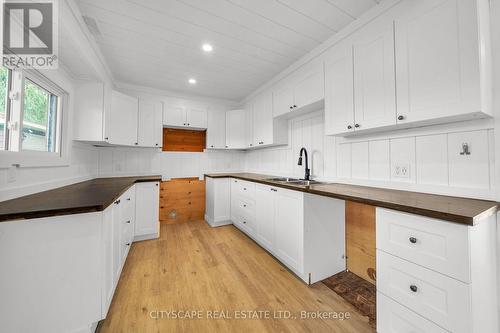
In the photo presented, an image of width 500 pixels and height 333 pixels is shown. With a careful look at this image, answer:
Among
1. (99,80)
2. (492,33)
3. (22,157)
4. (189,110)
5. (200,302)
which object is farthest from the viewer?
(189,110)

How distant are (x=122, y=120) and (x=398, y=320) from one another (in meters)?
3.57

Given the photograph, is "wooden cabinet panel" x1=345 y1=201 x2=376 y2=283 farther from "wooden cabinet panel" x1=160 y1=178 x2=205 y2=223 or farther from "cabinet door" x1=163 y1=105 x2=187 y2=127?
"cabinet door" x1=163 y1=105 x2=187 y2=127

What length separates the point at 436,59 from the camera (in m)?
1.21

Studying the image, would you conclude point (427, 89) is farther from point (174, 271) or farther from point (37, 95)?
point (37, 95)

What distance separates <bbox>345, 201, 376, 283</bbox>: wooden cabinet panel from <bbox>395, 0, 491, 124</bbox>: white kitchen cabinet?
0.99 meters

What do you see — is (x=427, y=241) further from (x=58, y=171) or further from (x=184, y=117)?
(x=184, y=117)

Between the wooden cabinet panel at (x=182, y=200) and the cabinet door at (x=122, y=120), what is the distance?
3.11ft

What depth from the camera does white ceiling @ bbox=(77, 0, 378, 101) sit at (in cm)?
157

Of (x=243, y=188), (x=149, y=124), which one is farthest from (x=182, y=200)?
(x=149, y=124)

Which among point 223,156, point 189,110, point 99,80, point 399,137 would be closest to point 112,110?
point 99,80

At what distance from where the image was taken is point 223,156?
4066 millimetres

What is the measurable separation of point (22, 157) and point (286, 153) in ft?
9.09

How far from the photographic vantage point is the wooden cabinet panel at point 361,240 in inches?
72.5

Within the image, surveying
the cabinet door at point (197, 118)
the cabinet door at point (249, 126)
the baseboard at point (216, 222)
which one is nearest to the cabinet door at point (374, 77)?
the cabinet door at point (249, 126)
